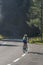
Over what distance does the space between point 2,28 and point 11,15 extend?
363 centimetres

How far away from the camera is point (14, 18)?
2918 inches

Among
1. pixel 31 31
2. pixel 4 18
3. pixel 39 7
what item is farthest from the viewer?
pixel 4 18

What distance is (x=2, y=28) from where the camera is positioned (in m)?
74.1

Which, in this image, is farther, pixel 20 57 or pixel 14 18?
pixel 14 18

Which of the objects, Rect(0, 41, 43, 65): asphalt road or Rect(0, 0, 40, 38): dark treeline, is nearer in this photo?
Rect(0, 41, 43, 65): asphalt road

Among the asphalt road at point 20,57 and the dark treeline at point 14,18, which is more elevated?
the dark treeline at point 14,18

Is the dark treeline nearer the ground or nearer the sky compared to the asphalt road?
nearer the sky

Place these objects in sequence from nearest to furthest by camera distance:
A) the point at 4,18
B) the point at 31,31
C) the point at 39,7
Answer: the point at 39,7 → the point at 31,31 → the point at 4,18

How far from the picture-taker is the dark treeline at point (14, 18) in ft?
235

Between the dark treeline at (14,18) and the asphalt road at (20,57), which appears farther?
the dark treeline at (14,18)

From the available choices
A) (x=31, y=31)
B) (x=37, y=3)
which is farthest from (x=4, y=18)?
(x=37, y=3)

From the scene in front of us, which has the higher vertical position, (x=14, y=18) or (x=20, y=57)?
(x=14, y=18)

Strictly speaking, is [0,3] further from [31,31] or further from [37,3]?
[37,3]

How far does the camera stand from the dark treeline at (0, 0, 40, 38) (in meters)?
71.8
